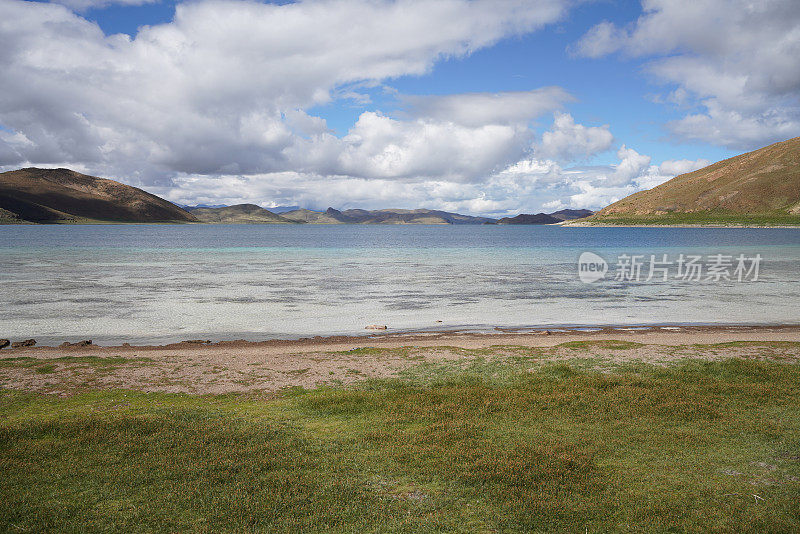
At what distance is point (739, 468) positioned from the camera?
28.6 ft

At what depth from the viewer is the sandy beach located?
1455 centimetres

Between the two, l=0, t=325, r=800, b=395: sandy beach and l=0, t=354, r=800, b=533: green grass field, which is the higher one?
l=0, t=354, r=800, b=533: green grass field

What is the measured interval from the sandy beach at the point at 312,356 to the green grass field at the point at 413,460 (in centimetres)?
152

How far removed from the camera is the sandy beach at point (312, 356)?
14.6 meters

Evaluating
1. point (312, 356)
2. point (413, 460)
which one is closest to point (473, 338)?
point (312, 356)

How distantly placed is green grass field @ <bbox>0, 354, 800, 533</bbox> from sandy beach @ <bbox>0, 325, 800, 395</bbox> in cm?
152

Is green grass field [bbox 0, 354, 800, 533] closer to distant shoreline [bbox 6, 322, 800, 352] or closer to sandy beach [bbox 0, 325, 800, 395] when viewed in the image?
sandy beach [bbox 0, 325, 800, 395]

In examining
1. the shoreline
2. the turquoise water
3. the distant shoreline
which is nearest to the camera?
the shoreline

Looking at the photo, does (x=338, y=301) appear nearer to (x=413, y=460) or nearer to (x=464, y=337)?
(x=464, y=337)

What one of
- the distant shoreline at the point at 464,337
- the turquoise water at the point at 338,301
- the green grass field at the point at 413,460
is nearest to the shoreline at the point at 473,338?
the distant shoreline at the point at 464,337

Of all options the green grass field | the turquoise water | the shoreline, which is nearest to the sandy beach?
the shoreline

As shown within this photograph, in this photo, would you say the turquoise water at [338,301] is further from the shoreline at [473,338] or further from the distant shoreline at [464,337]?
the shoreline at [473,338]

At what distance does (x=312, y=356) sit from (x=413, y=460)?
9.84 m

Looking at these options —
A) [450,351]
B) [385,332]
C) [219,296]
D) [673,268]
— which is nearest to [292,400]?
[450,351]
